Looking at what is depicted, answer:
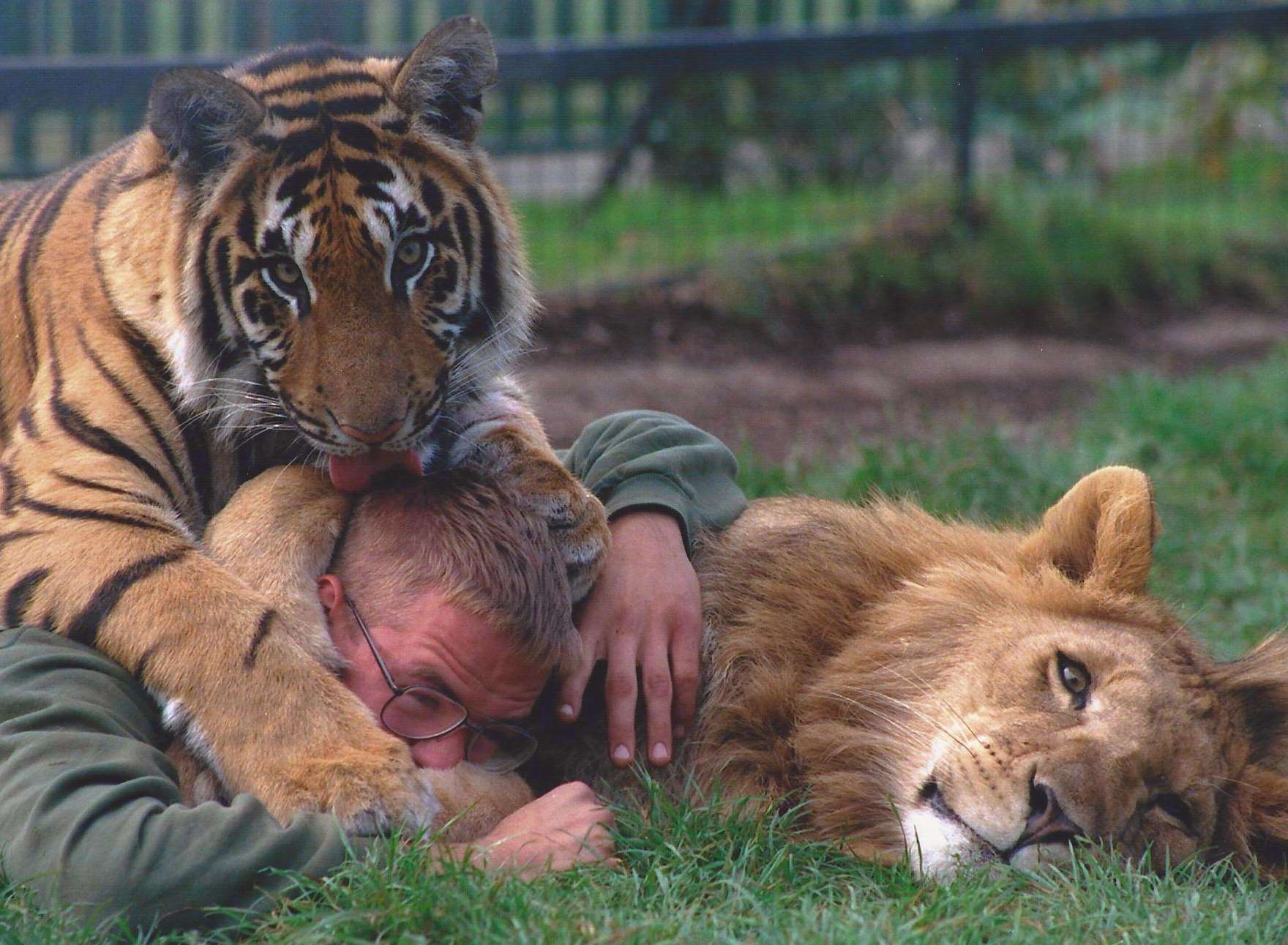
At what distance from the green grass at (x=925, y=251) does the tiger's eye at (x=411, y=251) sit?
5588 millimetres

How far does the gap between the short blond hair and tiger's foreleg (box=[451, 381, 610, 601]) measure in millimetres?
85

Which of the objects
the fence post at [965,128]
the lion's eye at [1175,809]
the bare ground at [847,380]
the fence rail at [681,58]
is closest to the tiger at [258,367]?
the lion's eye at [1175,809]

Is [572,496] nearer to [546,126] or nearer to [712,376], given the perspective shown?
[712,376]

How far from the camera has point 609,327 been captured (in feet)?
30.0

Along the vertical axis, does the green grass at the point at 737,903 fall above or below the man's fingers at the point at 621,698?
below

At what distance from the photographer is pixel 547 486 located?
3803 mm

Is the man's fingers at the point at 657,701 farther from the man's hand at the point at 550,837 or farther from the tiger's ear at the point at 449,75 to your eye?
the tiger's ear at the point at 449,75

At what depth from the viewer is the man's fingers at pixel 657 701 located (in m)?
3.67

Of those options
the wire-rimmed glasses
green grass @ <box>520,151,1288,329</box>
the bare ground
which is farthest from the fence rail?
the wire-rimmed glasses

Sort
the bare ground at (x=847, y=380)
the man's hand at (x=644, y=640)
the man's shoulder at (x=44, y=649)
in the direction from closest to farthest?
1. the man's shoulder at (x=44, y=649)
2. the man's hand at (x=644, y=640)
3. the bare ground at (x=847, y=380)

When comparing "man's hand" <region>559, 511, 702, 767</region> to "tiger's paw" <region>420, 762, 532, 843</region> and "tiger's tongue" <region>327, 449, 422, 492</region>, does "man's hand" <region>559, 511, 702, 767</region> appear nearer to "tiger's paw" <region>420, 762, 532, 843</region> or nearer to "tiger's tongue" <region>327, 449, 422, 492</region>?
"tiger's paw" <region>420, 762, 532, 843</region>

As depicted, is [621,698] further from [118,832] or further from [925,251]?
[925,251]

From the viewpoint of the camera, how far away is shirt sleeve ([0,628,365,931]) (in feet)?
9.45

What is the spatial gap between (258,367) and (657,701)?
1.27 m
